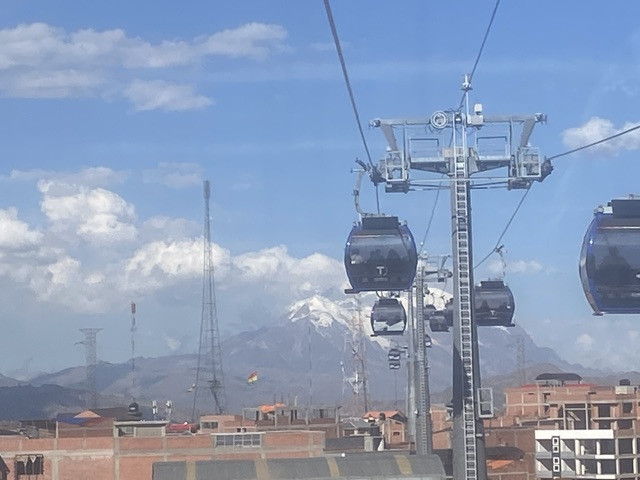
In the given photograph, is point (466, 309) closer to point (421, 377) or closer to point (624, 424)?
point (421, 377)

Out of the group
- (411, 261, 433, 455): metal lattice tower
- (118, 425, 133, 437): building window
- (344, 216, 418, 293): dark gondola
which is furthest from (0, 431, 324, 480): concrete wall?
(344, 216, 418, 293): dark gondola

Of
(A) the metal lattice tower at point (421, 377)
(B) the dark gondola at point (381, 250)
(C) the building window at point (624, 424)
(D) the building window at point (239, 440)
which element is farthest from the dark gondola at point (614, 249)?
(C) the building window at point (624, 424)

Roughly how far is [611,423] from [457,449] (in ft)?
190

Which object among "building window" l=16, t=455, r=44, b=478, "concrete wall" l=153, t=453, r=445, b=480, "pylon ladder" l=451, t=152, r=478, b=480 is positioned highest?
"pylon ladder" l=451, t=152, r=478, b=480

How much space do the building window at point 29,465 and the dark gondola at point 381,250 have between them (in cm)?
3176

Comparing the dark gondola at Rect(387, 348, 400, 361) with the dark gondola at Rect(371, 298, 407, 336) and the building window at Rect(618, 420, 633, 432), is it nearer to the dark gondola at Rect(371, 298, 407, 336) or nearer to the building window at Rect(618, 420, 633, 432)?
the dark gondola at Rect(371, 298, 407, 336)

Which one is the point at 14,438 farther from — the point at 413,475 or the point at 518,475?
the point at 413,475

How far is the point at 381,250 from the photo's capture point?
24.3 metres

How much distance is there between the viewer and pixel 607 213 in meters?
20.1

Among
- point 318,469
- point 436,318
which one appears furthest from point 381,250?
point 436,318

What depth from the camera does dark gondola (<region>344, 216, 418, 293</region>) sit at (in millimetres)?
24281

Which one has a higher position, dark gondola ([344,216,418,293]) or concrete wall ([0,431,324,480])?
dark gondola ([344,216,418,293])

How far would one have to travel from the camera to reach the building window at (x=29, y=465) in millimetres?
52156

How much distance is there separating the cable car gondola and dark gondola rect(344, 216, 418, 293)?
32.9ft
